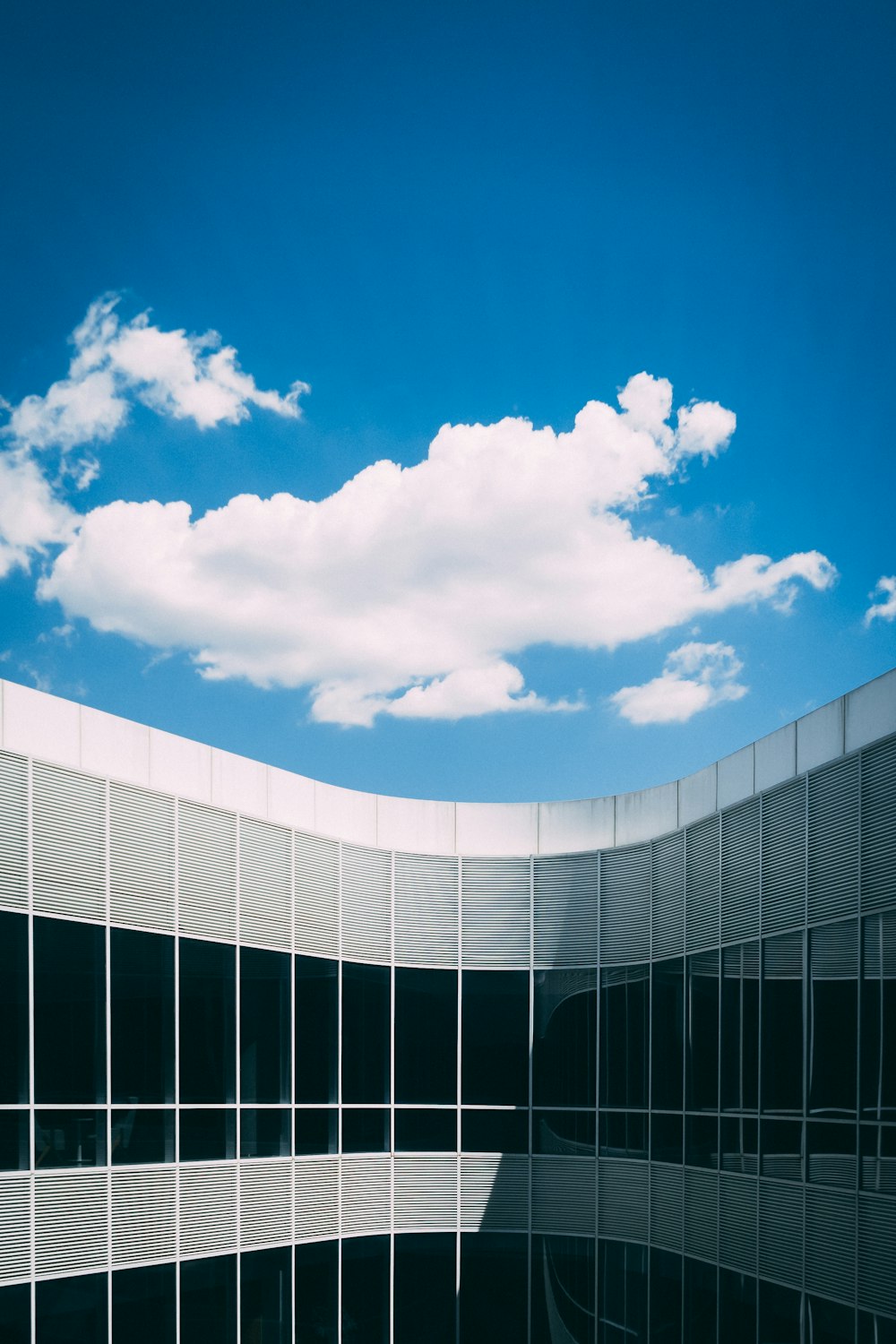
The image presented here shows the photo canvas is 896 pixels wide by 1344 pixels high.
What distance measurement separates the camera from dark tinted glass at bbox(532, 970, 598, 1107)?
24094 millimetres

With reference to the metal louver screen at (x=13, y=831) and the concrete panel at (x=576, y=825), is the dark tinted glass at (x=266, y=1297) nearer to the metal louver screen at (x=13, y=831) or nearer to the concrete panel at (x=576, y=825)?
the metal louver screen at (x=13, y=831)

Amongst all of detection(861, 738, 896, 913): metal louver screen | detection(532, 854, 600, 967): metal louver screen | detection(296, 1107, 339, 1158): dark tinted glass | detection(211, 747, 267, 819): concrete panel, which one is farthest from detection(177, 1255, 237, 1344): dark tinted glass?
detection(861, 738, 896, 913): metal louver screen

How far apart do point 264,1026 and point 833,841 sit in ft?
31.7

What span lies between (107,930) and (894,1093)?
10398 mm

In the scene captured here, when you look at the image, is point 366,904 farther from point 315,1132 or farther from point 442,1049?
point 315,1132

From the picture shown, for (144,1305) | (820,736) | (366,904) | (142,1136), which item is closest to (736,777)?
(820,736)

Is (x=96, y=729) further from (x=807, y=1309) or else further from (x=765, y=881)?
(x=807, y=1309)

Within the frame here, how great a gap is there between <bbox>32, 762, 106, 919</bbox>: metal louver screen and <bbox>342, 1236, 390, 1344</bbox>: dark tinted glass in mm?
8896

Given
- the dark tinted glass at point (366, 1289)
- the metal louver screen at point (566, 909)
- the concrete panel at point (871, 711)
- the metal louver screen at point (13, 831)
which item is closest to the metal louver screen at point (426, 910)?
the metal louver screen at point (566, 909)

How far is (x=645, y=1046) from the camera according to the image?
22781 millimetres

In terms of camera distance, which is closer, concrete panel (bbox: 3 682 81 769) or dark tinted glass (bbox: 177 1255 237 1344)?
concrete panel (bbox: 3 682 81 769)

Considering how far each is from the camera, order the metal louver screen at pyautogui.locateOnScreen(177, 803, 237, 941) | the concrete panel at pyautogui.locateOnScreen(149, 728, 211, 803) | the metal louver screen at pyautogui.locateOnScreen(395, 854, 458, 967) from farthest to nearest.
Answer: the metal louver screen at pyautogui.locateOnScreen(395, 854, 458, 967), the metal louver screen at pyautogui.locateOnScreen(177, 803, 237, 941), the concrete panel at pyautogui.locateOnScreen(149, 728, 211, 803)

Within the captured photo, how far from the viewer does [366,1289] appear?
74.8 ft

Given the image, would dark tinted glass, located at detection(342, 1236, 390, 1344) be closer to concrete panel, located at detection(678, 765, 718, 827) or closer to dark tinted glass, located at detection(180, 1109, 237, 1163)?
dark tinted glass, located at detection(180, 1109, 237, 1163)
